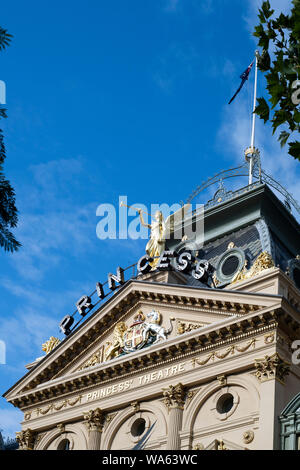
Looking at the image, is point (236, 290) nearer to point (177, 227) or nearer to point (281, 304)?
point (281, 304)

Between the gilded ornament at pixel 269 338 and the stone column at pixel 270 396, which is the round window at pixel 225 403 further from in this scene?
the gilded ornament at pixel 269 338

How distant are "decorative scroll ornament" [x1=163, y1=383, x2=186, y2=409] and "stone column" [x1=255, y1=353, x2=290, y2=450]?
14.1ft

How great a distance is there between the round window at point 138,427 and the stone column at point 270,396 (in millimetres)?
7496

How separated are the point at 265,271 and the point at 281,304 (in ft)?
9.57

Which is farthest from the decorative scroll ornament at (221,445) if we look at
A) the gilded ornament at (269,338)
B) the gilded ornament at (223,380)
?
the gilded ornament at (269,338)

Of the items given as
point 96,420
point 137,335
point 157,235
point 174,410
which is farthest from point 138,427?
point 157,235

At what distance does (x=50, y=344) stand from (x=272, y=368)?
16.9 m

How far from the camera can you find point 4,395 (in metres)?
47.3

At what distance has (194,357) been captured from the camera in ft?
128

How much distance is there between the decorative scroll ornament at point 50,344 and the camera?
4791cm

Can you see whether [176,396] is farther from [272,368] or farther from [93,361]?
[93,361]
